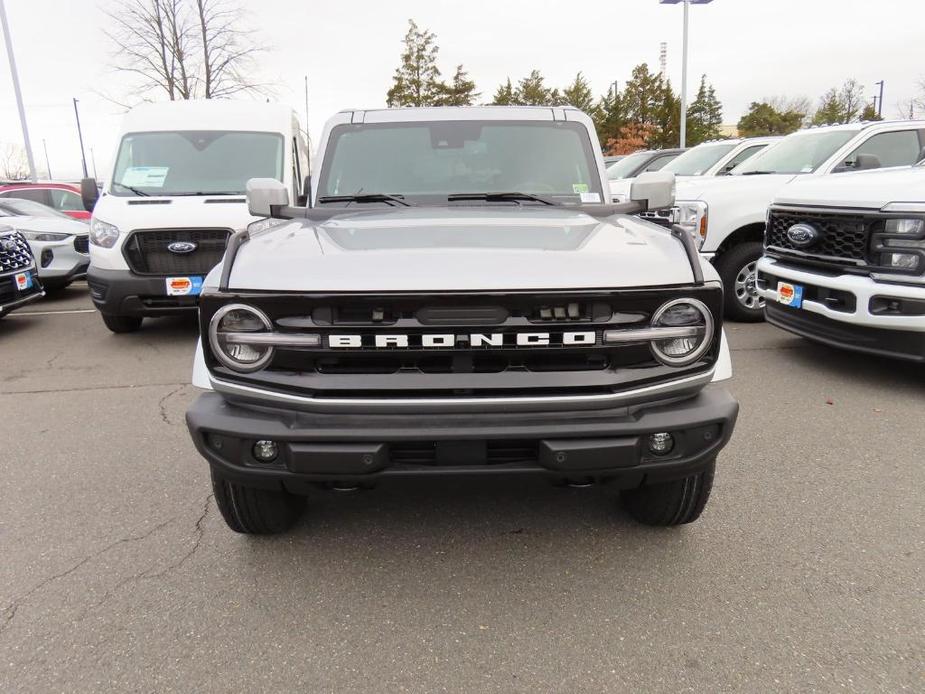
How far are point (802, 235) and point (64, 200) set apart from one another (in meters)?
13.0

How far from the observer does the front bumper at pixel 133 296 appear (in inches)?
253

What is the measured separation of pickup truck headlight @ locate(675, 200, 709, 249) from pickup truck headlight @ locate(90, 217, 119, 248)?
217 inches

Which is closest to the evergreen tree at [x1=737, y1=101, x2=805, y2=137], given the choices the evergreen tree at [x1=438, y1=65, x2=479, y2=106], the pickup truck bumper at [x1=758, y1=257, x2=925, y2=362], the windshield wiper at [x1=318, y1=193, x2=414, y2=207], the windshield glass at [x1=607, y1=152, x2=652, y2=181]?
the evergreen tree at [x1=438, y1=65, x2=479, y2=106]

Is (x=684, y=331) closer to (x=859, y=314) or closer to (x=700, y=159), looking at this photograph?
(x=859, y=314)

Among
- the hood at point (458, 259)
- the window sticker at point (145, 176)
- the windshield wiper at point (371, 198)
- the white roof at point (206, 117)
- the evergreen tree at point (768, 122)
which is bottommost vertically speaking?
the hood at point (458, 259)

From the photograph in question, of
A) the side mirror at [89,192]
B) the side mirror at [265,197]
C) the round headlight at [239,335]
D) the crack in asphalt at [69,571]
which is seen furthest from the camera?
the side mirror at [89,192]

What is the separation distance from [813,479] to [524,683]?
2.10m

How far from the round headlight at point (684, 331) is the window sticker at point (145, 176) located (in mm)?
6257

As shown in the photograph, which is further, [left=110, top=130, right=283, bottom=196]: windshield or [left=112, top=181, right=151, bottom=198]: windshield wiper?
[left=110, top=130, right=283, bottom=196]: windshield

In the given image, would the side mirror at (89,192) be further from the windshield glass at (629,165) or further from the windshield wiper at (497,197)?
the windshield glass at (629,165)

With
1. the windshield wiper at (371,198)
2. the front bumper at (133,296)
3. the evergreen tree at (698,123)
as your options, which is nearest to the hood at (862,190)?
the windshield wiper at (371,198)

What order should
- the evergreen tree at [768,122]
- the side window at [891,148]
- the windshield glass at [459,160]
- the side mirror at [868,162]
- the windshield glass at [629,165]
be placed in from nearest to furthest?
the windshield glass at [459,160] → the side mirror at [868,162] → the side window at [891,148] → the windshield glass at [629,165] → the evergreen tree at [768,122]

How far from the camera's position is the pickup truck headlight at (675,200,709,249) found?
22.7 feet

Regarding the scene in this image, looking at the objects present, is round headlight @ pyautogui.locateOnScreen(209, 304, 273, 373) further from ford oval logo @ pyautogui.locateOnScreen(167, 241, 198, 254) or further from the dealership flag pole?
the dealership flag pole
